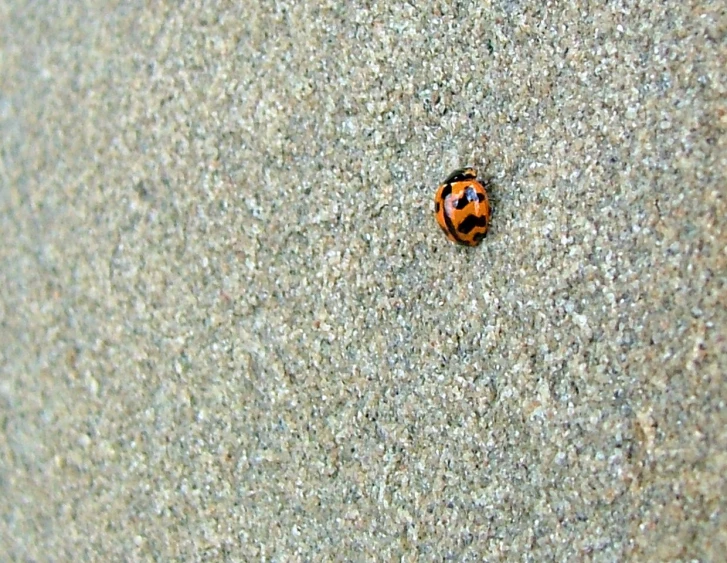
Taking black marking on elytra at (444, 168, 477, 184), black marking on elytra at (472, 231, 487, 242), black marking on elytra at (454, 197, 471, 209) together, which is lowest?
black marking on elytra at (472, 231, 487, 242)

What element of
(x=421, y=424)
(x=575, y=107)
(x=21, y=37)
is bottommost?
(x=421, y=424)

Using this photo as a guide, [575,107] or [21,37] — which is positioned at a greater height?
[21,37]

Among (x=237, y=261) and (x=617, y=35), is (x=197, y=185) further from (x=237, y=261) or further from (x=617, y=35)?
(x=617, y=35)

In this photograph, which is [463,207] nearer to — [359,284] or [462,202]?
[462,202]

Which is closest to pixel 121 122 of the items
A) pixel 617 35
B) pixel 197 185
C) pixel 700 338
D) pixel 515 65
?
pixel 197 185

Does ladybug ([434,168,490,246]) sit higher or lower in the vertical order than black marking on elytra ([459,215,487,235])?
higher
